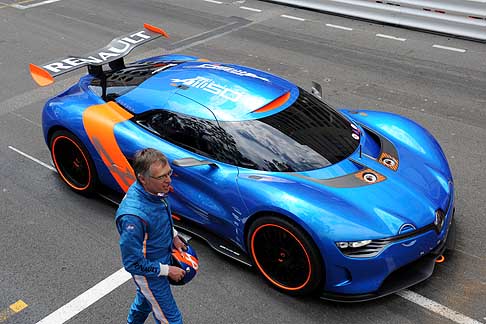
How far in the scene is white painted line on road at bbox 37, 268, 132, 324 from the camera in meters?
4.42

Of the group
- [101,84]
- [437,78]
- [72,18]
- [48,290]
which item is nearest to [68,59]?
[101,84]

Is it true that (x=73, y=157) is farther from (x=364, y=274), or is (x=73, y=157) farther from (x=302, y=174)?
(x=364, y=274)

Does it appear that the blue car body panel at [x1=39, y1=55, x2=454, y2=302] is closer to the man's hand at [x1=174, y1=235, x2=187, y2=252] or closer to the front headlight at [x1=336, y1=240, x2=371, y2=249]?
the front headlight at [x1=336, y1=240, x2=371, y2=249]

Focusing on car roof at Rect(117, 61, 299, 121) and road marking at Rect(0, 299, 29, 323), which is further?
car roof at Rect(117, 61, 299, 121)

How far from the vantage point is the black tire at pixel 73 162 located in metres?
5.69

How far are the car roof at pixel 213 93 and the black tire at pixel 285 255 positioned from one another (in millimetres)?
1073

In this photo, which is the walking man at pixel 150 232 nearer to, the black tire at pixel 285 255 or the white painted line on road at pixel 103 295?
the black tire at pixel 285 255

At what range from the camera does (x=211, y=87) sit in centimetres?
521

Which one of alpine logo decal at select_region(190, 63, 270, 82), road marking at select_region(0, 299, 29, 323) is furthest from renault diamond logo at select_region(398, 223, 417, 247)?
road marking at select_region(0, 299, 29, 323)

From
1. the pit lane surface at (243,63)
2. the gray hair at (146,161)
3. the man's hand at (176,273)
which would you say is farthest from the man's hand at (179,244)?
the pit lane surface at (243,63)

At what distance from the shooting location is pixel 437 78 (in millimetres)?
8977

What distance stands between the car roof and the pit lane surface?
4.12 ft

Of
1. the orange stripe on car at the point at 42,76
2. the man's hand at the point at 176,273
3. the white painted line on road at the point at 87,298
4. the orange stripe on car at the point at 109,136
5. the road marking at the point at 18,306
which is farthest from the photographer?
the orange stripe on car at the point at 42,76

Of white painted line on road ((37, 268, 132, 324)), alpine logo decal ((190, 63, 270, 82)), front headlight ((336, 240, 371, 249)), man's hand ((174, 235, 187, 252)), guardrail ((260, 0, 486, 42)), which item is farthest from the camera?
guardrail ((260, 0, 486, 42))
